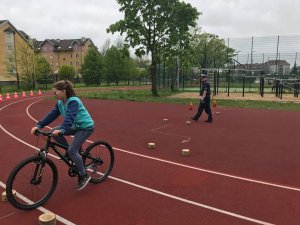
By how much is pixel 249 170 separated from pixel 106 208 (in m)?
3.10

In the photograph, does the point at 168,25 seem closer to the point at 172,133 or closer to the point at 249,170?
the point at 172,133

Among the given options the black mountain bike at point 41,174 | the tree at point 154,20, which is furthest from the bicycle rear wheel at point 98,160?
the tree at point 154,20

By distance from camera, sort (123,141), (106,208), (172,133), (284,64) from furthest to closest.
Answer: (284,64) → (172,133) → (123,141) → (106,208)

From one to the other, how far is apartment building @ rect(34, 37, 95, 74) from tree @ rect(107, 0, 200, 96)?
2382 inches

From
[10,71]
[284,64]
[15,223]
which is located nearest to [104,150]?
[15,223]

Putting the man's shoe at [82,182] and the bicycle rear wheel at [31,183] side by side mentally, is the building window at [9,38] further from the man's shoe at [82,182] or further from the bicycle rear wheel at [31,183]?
the man's shoe at [82,182]

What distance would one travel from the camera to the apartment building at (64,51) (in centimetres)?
8206

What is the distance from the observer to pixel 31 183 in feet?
15.3

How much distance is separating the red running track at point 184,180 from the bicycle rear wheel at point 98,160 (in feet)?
0.58

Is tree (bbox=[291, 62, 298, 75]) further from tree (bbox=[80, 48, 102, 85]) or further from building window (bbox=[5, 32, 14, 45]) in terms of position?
building window (bbox=[5, 32, 14, 45])

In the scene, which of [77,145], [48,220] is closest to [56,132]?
[77,145]

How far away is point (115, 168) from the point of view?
624 cm

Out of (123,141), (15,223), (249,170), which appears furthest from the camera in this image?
(123,141)

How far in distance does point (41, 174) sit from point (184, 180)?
2423 mm
